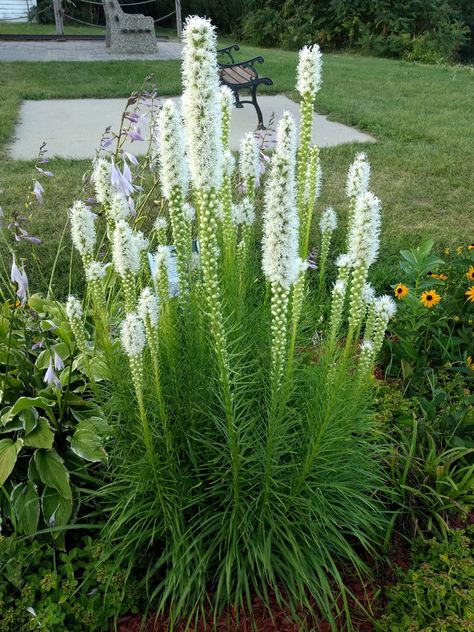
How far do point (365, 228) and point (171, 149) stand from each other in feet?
2.37

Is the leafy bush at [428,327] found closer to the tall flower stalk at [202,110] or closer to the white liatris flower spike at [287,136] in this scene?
the white liatris flower spike at [287,136]

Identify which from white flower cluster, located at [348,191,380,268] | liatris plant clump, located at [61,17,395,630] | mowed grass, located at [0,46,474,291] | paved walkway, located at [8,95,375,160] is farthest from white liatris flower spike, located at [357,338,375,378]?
paved walkway, located at [8,95,375,160]

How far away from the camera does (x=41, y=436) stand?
2.97 metres

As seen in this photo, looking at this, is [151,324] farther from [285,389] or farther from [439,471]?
[439,471]

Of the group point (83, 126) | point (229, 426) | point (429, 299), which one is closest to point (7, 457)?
point (229, 426)

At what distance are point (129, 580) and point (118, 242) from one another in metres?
1.58

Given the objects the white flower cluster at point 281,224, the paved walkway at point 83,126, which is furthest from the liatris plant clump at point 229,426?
the paved walkway at point 83,126

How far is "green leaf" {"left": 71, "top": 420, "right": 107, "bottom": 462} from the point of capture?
2953 millimetres

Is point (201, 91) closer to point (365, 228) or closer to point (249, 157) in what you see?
point (365, 228)

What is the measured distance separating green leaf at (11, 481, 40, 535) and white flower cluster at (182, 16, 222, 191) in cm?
193

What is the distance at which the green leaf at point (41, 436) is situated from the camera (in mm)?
2930

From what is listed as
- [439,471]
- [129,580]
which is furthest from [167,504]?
[439,471]

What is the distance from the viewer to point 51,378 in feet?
9.16

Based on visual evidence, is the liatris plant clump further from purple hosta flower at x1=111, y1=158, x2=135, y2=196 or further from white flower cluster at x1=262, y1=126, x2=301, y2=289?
white flower cluster at x1=262, y1=126, x2=301, y2=289
